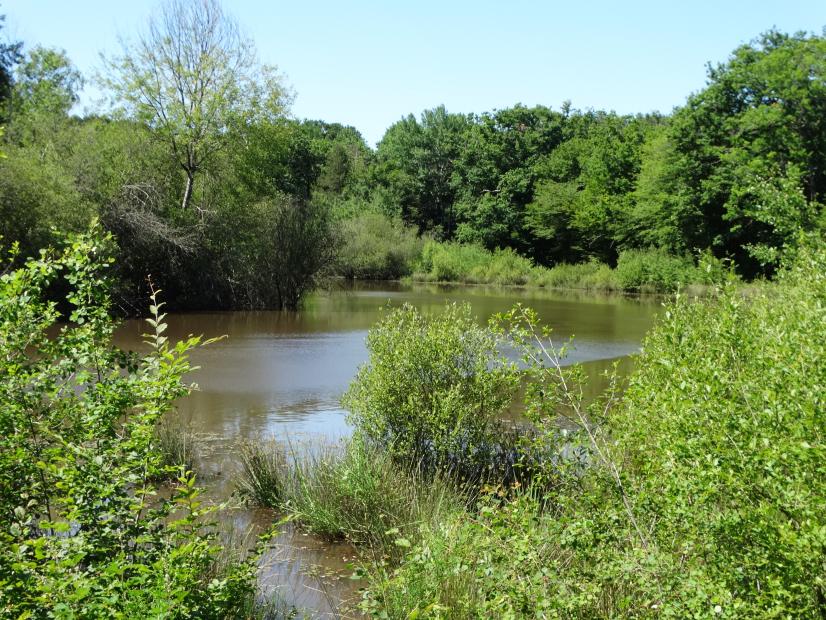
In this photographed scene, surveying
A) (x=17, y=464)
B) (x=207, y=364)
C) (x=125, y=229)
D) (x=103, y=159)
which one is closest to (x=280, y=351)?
(x=207, y=364)

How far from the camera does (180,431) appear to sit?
9.01 m

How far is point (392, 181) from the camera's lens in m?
67.7

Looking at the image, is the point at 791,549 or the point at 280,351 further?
the point at 280,351

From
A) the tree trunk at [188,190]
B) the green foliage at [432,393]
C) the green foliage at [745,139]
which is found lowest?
the green foliage at [432,393]

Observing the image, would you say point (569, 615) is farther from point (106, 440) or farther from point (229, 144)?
point (229, 144)

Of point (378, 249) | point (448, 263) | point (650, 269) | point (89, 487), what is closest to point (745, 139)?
point (650, 269)

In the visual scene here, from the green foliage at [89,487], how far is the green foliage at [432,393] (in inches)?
151

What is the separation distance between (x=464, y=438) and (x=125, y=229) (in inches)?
762

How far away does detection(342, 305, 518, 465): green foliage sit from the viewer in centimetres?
752

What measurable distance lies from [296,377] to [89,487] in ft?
42.0

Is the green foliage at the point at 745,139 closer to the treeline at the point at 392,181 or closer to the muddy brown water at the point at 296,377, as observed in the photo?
the treeline at the point at 392,181

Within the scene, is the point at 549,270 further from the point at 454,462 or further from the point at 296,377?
the point at 454,462

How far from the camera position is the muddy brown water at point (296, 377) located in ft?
20.2

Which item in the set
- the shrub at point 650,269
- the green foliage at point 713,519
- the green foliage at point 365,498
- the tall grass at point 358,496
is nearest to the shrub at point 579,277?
the shrub at point 650,269
